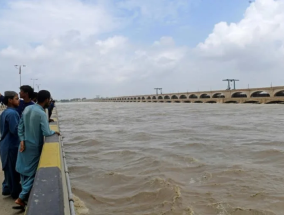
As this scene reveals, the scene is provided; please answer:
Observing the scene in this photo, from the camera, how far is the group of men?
306 centimetres

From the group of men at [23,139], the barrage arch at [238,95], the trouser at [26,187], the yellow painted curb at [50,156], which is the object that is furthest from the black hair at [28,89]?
the barrage arch at [238,95]

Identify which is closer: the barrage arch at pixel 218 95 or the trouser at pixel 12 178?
the trouser at pixel 12 178

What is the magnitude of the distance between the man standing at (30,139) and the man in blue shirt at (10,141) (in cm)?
36

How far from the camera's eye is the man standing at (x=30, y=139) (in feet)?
10.00

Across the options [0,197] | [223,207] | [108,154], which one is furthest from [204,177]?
[0,197]

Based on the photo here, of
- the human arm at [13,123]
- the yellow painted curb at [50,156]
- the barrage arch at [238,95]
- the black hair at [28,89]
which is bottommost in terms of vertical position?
the yellow painted curb at [50,156]

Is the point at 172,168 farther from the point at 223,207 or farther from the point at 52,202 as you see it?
the point at 52,202

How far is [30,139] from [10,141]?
1.79ft

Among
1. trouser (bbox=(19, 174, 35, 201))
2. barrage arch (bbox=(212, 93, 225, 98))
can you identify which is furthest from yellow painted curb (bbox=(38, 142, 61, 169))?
barrage arch (bbox=(212, 93, 225, 98))

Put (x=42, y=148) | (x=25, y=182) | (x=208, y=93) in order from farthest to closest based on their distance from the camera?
(x=208, y=93)
(x=42, y=148)
(x=25, y=182)

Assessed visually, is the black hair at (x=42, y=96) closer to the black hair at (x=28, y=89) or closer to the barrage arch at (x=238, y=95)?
the black hair at (x=28, y=89)

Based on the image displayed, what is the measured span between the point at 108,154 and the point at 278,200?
4909mm

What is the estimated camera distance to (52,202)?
191 centimetres

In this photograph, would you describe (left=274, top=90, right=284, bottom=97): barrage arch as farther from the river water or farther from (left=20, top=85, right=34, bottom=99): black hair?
(left=20, top=85, right=34, bottom=99): black hair
